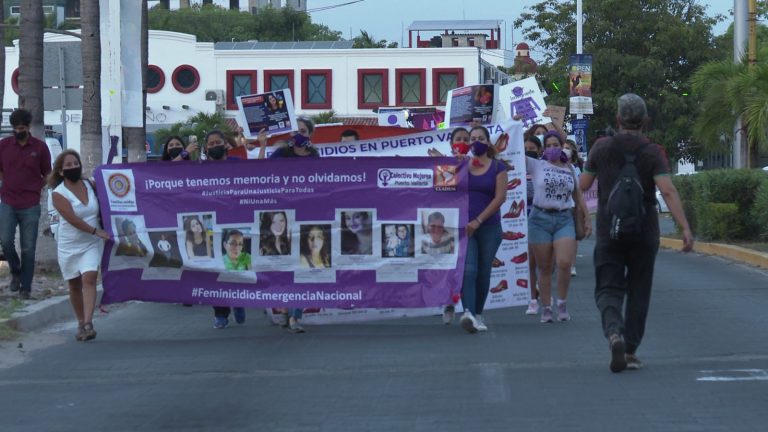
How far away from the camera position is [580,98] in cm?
3219

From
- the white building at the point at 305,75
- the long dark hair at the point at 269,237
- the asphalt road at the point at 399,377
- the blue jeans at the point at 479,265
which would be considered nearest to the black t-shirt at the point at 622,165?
the asphalt road at the point at 399,377

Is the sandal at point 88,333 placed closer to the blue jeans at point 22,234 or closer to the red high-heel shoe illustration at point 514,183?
the blue jeans at point 22,234

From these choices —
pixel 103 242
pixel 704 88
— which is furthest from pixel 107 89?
pixel 704 88

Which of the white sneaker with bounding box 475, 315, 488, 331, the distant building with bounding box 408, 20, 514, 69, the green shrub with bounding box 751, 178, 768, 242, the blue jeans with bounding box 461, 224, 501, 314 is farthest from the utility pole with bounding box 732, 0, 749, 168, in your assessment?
the distant building with bounding box 408, 20, 514, 69

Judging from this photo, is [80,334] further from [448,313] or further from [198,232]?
[448,313]

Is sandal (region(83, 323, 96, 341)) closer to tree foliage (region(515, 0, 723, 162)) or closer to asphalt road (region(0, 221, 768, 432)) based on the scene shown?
asphalt road (region(0, 221, 768, 432))

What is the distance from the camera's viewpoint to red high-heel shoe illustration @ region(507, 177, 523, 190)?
12.1 meters

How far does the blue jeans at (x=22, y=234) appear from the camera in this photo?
1277cm

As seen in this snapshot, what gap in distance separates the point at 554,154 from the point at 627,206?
361cm

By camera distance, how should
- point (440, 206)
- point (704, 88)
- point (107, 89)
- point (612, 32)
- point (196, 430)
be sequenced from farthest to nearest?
point (612, 32)
point (704, 88)
point (107, 89)
point (440, 206)
point (196, 430)

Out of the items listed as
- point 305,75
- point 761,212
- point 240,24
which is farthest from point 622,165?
point 240,24

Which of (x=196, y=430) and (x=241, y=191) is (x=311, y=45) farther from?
(x=196, y=430)

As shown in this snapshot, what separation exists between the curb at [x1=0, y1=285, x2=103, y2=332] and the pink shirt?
1034mm

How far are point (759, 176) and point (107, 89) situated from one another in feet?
33.3
